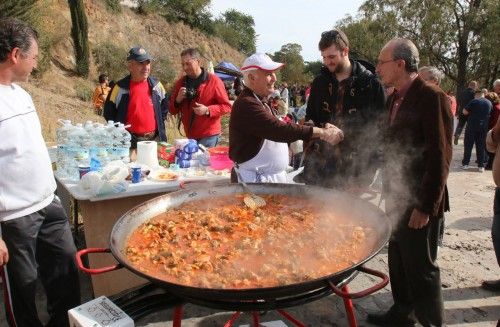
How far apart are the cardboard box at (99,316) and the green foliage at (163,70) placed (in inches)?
1124

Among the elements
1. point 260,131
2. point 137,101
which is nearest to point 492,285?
point 260,131

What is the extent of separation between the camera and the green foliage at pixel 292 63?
65750 mm

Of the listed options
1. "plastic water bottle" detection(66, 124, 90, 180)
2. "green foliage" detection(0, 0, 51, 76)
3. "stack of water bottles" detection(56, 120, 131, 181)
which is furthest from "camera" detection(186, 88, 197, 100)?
"green foliage" detection(0, 0, 51, 76)

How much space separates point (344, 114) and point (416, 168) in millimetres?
1014

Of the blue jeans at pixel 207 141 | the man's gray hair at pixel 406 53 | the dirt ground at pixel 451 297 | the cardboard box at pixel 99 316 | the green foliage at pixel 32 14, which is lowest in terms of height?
the dirt ground at pixel 451 297

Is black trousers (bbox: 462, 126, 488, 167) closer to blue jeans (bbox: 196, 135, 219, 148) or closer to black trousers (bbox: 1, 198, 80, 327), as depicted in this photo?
blue jeans (bbox: 196, 135, 219, 148)

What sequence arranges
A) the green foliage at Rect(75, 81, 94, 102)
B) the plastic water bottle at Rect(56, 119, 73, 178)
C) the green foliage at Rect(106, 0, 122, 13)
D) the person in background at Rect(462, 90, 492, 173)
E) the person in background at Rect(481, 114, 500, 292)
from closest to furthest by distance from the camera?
the person in background at Rect(481, 114, 500, 292) → the plastic water bottle at Rect(56, 119, 73, 178) → the person in background at Rect(462, 90, 492, 173) → the green foliage at Rect(75, 81, 94, 102) → the green foliage at Rect(106, 0, 122, 13)

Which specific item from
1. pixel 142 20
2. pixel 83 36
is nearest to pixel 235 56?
pixel 142 20

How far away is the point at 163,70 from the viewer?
2948 centimetres

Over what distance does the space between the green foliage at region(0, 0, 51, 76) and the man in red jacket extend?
13.9 meters

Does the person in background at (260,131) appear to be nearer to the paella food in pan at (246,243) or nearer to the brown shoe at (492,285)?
the paella food in pan at (246,243)

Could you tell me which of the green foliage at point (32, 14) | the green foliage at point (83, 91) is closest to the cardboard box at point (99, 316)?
the green foliage at point (32, 14)

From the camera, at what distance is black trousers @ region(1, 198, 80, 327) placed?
257cm

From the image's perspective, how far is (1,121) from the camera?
93.0 inches
